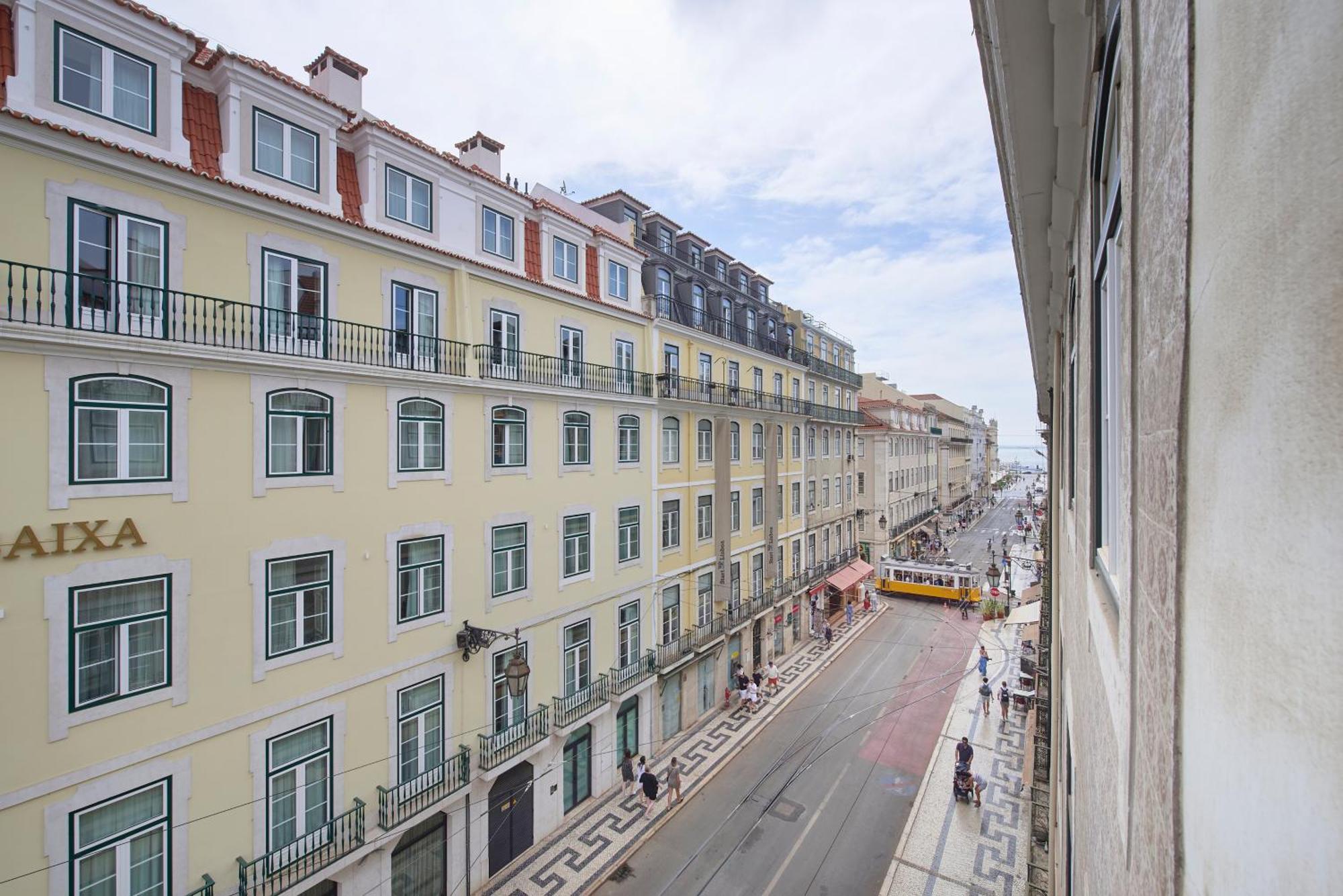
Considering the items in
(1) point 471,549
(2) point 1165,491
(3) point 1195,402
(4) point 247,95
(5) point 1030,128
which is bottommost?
(1) point 471,549

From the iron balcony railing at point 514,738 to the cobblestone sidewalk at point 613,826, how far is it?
111 inches

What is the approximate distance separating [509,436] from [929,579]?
30.4 metres

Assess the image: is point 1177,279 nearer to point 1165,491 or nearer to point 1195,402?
point 1195,402

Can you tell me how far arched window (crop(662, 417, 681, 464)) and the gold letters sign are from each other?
13455 mm

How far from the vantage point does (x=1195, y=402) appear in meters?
1.27

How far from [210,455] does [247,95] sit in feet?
19.7

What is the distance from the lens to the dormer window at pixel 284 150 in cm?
1053

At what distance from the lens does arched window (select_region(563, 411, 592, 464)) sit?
16.1 m

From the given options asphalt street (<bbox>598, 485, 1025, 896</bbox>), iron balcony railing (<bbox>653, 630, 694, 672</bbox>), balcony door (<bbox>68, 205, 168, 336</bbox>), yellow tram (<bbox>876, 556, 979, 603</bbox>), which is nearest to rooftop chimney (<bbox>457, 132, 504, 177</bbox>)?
balcony door (<bbox>68, 205, 168, 336</bbox>)

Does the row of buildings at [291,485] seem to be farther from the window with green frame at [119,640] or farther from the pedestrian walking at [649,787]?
the pedestrian walking at [649,787]

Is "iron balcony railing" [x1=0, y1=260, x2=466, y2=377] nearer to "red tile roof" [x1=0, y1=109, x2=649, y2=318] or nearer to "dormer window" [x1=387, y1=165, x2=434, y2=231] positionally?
"red tile roof" [x1=0, y1=109, x2=649, y2=318]

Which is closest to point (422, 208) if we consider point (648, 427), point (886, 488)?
point (648, 427)

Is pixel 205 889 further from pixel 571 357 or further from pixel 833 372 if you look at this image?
pixel 833 372

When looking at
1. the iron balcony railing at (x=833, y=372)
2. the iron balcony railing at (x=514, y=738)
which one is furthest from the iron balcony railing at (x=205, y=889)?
the iron balcony railing at (x=833, y=372)
